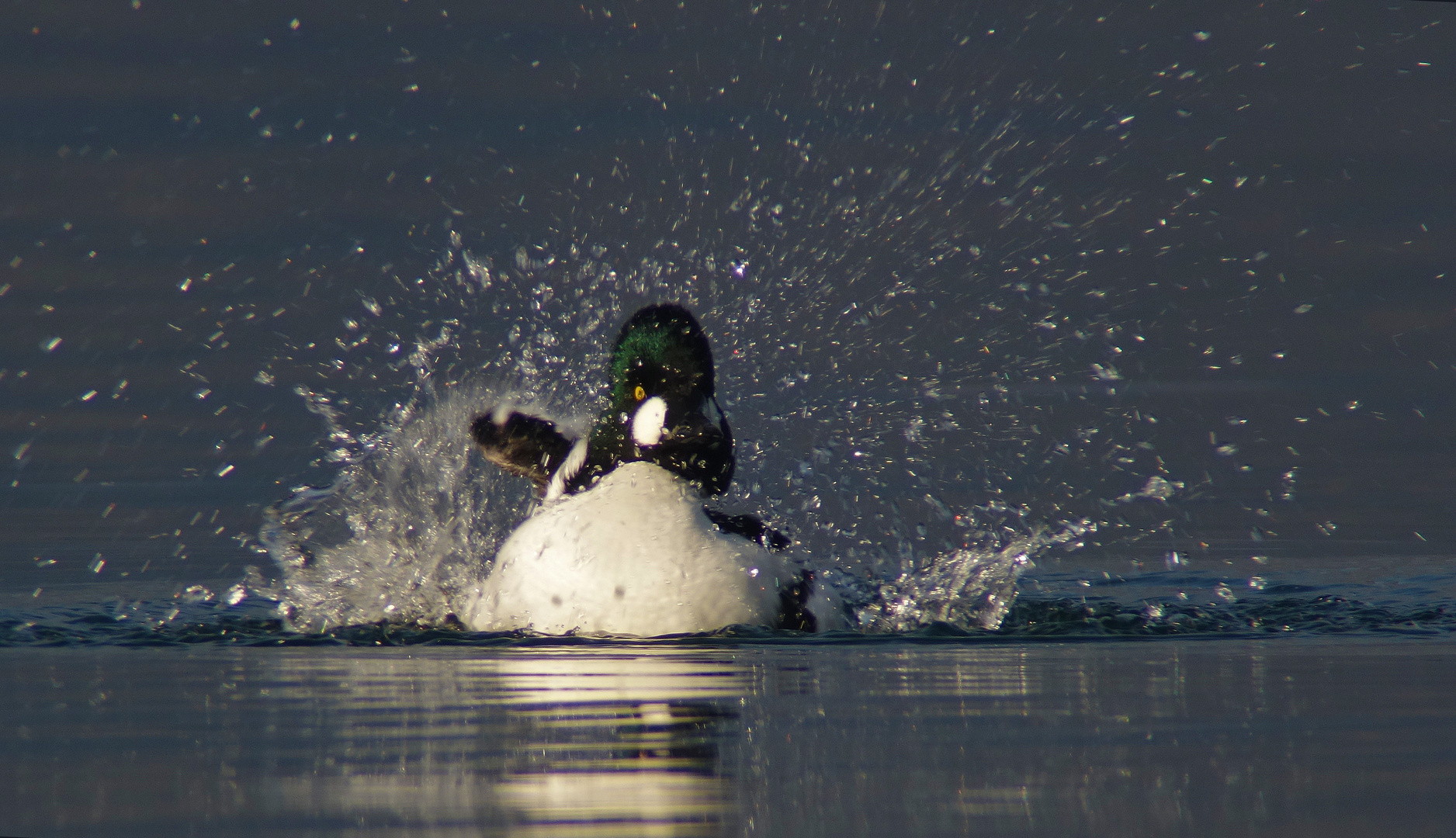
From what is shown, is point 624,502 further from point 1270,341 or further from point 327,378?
point 1270,341

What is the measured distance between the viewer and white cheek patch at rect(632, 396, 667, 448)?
7176 millimetres

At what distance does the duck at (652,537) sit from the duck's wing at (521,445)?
0.44m

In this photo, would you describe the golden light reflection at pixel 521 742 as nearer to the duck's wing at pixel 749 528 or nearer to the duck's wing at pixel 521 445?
the duck's wing at pixel 749 528

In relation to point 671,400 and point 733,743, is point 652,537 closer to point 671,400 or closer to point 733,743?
point 671,400

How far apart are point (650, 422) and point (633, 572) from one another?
2.43 feet

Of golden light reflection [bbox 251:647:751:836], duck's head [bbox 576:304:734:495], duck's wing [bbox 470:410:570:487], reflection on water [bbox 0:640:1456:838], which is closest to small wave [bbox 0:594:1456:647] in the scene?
A: reflection on water [bbox 0:640:1456:838]

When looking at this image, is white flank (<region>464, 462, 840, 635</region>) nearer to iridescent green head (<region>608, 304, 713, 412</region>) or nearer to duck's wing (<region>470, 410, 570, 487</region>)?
iridescent green head (<region>608, 304, 713, 412</region>)

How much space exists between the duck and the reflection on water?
403 millimetres

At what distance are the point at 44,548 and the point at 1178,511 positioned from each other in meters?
6.91

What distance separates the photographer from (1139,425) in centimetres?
1389

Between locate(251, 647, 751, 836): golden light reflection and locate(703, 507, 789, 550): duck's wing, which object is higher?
locate(703, 507, 789, 550): duck's wing

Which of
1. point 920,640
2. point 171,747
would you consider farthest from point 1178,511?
point 171,747

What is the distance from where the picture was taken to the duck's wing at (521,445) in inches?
320

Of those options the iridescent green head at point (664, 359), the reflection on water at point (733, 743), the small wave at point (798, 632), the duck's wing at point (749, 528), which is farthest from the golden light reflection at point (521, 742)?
the iridescent green head at point (664, 359)
